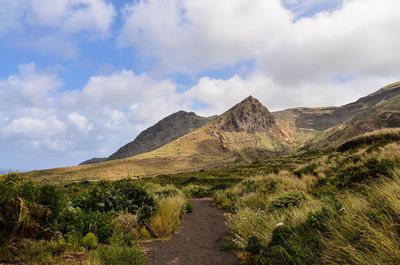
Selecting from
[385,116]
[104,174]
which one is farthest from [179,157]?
[385,116]

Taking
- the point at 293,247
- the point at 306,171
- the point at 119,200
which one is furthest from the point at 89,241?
the point at 306,171

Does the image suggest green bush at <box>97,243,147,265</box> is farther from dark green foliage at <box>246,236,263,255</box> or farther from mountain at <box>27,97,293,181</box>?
mountain at <box>27,97,293,181</box>

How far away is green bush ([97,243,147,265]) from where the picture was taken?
841cm

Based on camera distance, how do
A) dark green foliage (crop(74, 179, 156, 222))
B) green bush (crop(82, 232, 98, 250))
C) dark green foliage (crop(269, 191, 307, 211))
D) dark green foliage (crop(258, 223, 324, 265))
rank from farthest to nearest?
dark green foliage (crop(74, 179, 156, 222)) → dark green foliage (crop(269, 191, 307, 211)) → green bush (crop(82, 232, 98, 250)) → dark green foliage (crop(258, 223, 324, 265))

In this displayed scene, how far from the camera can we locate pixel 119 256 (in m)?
8.73

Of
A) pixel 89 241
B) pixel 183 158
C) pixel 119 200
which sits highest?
pixel 183 158

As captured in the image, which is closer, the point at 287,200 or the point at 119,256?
the point at 119,256

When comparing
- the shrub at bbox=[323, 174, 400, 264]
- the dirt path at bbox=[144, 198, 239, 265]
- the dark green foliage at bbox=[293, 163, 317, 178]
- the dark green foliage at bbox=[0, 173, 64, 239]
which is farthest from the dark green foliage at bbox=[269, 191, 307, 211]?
the dark green foliage at bbox=[293, 163, 317, 178]

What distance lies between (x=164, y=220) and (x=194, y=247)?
2080mm

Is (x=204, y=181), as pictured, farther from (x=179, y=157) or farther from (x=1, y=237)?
(x=179, y=157)

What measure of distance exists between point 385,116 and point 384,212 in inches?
4058

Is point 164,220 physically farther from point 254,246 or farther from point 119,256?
point 119,256

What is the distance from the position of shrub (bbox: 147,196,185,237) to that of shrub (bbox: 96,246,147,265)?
4.21m

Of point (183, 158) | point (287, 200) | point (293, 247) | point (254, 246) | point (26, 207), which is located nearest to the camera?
point (293, 247)
